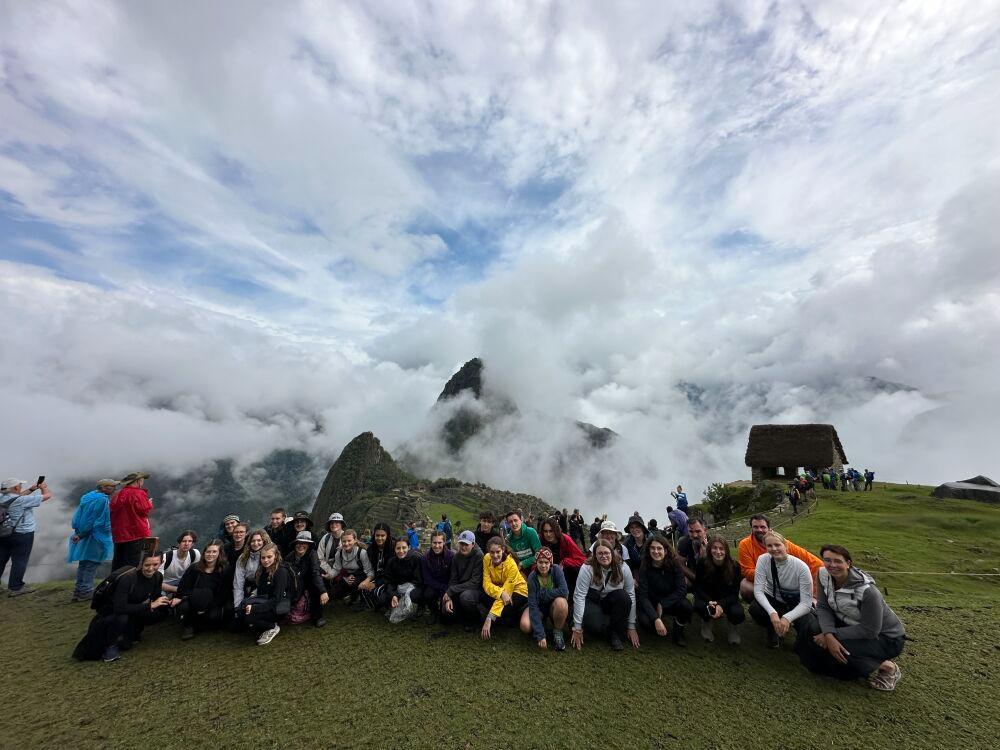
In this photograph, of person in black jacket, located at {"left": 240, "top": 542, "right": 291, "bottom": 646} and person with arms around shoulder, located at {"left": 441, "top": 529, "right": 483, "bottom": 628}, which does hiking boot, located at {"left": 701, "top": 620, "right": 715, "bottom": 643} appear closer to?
person with arms around shoulder, located at {"left": 441, "top": 529, "right": 483, "bottom": 628}

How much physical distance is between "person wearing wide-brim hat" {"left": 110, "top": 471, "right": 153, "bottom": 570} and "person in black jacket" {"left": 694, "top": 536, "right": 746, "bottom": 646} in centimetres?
1064

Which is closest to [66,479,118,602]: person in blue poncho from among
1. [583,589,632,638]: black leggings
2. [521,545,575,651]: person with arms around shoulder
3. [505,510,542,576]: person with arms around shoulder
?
[505,510,542,576]: person with arms around shoulder

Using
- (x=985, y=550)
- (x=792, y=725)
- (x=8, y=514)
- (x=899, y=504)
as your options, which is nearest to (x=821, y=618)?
(x=792, y=725)

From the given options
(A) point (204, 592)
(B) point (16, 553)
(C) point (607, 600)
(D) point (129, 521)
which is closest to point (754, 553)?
(C) point (607, 600)

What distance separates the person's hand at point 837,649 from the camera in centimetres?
545

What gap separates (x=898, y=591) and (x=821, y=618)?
8281 millimetres

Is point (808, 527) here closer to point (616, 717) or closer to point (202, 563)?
point (616, 717)

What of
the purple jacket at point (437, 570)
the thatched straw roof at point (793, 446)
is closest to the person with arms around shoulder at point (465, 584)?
the purple jacket at point (437, 570)

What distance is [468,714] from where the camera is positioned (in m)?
5.11

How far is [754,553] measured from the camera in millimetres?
7219

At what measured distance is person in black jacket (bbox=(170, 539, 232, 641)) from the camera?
702cm

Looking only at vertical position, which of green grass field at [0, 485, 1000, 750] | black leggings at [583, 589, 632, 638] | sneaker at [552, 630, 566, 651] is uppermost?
black leggings at [583, 589, 632, 638]

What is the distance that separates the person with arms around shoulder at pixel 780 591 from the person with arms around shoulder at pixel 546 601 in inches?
115

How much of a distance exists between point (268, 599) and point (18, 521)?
665 centimetres
